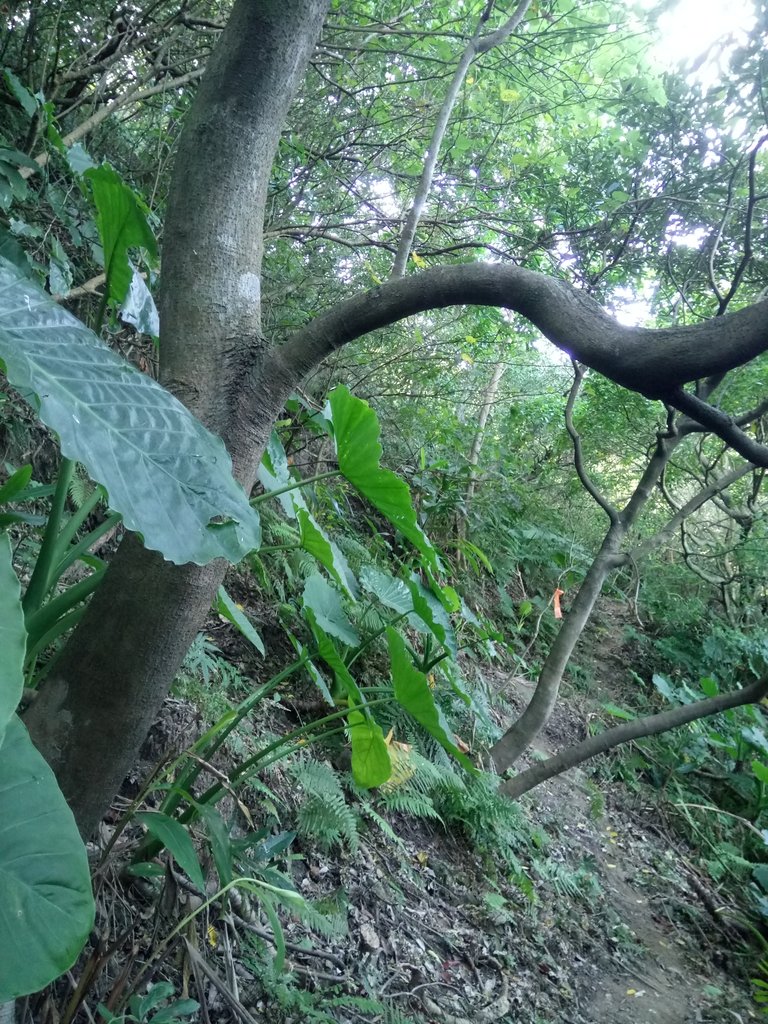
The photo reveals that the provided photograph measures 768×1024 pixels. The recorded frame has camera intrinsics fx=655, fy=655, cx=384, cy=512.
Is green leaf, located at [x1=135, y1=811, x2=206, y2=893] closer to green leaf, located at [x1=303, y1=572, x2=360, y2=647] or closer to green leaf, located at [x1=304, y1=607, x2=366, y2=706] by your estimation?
green leaf, located at [x1=304, y1=607, x2=366, y2=706]

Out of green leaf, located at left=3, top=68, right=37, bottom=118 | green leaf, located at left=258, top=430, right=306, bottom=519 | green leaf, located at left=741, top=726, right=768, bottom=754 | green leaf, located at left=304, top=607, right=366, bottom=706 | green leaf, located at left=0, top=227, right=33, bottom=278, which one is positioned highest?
green leaf, located at left=3, top=68, right=37, bottom=118

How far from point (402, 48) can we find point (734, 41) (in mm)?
1693

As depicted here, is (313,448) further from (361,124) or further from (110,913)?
(110,913)

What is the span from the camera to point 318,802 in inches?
83.6

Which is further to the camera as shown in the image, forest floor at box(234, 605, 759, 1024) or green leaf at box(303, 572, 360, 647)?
forest floor at box(234, 605, 759, 1024)

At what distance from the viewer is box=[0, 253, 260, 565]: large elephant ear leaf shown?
75 cm

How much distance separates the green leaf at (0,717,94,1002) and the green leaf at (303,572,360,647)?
2.94 feet

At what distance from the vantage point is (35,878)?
0.71m

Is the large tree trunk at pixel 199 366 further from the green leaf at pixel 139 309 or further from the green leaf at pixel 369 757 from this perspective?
the green leaf at pixel 369 757

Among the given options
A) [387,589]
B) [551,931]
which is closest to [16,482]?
[387,589]

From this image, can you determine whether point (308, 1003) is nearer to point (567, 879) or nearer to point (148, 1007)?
point (148, 1007)

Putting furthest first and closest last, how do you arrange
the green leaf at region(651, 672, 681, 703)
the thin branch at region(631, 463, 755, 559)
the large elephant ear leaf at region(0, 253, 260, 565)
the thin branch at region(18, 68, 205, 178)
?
the green leaf at region(651, 672, 681, 703) → the thin branch at region(631, 463, 755, 559) → the thin branch at region(18, 68, 205, 178) → the large elephant ear leaf at region(0, 253, 260, 565)

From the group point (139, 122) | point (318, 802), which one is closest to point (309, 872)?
point (318, 802)

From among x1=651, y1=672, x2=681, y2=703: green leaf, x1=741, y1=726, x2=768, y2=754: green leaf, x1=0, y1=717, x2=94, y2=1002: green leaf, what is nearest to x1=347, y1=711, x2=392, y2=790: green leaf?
x1=0, y1=717, x2=94, y2=1002: green leaf
